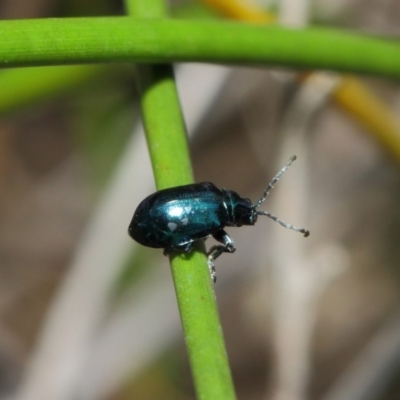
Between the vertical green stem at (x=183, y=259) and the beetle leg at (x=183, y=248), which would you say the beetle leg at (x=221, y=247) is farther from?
the vertical green stem at (x=183, y=259)

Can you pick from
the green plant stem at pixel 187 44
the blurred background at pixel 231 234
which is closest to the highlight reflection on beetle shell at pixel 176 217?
the green plant stem at pixel 187 44

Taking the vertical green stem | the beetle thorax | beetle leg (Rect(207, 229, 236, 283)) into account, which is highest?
the beetle thorax

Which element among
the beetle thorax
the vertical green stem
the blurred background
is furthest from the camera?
the blurred background

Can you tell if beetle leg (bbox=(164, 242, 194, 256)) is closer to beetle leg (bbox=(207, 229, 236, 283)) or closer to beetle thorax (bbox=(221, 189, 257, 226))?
beetle leg (bbox=(207, 229, 236, 283))

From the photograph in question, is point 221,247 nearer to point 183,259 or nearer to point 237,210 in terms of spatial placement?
point 237,210

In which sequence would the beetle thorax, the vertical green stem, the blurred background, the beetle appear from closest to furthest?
the vertical green stem → the beetle → the beetle thorax → the blurred background

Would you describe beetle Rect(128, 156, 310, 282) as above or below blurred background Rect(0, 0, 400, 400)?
below

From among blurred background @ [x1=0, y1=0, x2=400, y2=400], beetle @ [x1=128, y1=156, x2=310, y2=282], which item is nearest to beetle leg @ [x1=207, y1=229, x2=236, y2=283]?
beetle @ [x1=128, y1=156, x2=310, y2=282]
